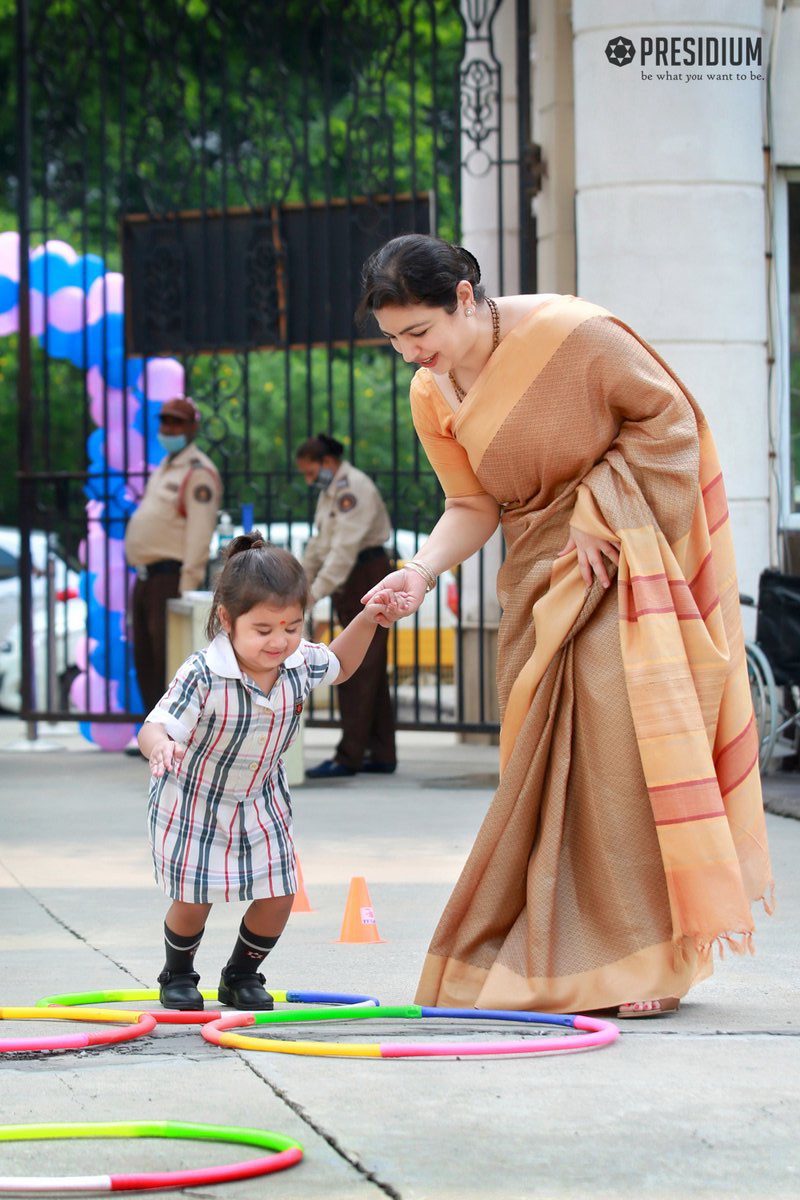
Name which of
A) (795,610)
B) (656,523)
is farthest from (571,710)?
(795,610)

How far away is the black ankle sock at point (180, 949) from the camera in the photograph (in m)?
4.12

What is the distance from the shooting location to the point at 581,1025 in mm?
3797

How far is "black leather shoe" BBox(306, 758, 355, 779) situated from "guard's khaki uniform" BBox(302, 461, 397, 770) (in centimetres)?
3

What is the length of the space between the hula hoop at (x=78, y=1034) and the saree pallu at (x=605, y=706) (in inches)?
25.8

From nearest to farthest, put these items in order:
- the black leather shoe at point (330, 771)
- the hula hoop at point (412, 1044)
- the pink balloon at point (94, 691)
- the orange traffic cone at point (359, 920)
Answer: the hula hoop at point (412, 1044)
the orange traffic cone at point (359, 920)
the black leather shoe at point (330, 771)
the pink balloon at point (94, 691)

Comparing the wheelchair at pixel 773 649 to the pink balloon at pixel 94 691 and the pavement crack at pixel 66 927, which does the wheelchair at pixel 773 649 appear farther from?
the pink balloon at pixel 94 691

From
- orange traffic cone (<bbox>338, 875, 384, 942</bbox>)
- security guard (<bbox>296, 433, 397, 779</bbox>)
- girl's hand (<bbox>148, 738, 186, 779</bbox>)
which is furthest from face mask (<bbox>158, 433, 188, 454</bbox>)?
girl's hand (<bbox>148, 738, 186, 779</bbox>)

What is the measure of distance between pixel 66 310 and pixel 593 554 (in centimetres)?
693

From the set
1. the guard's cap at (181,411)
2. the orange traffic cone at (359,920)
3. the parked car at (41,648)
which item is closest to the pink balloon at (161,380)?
the guard's cap at (181,411)

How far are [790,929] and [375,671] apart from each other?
14.4ft

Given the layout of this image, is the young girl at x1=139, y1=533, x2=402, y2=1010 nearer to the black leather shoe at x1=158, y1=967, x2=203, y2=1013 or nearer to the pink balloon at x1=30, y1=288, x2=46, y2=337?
the black leather shoe at x1=158, y1=967, x2=203, y2=1013

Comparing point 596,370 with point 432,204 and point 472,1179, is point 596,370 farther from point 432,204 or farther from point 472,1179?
point 432,204

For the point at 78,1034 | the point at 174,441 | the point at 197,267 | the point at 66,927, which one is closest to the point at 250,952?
the point at 78,1034

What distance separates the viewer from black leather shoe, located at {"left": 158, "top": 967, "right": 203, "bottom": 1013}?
410cm
